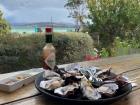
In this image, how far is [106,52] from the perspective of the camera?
5.42 metres

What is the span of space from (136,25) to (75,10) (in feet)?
4.65

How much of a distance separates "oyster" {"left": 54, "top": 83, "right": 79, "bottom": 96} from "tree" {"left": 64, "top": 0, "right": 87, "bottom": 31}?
515 centimetres

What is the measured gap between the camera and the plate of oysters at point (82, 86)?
95 centimetres

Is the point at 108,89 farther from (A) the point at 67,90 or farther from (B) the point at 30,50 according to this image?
(B) the point at 30,50

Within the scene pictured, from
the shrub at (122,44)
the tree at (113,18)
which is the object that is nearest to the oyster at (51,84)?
the shrub at (122,44)

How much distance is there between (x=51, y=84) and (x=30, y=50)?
2.94 metres

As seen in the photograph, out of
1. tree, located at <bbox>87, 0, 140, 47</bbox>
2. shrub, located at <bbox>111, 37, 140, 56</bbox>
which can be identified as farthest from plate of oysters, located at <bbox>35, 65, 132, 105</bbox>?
tree, located at <bbox>87, 0, 140, 47</bbox>

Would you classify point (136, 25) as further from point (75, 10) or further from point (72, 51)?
point (72, 51)

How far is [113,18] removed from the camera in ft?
18.3

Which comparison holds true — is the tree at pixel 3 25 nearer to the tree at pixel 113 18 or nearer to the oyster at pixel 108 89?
the tree at pixel 113 18

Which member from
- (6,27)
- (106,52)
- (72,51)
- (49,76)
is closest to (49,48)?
(49,76)

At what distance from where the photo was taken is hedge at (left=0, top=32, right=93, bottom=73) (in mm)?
3720

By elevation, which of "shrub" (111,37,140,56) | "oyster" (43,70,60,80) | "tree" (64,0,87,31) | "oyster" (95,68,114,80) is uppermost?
"tree" (64,0,87,31)

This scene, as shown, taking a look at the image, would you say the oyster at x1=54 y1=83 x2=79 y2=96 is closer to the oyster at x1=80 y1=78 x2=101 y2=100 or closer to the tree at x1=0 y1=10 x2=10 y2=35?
the oyster at x1=80 y1=78 x2=101 y2=100
